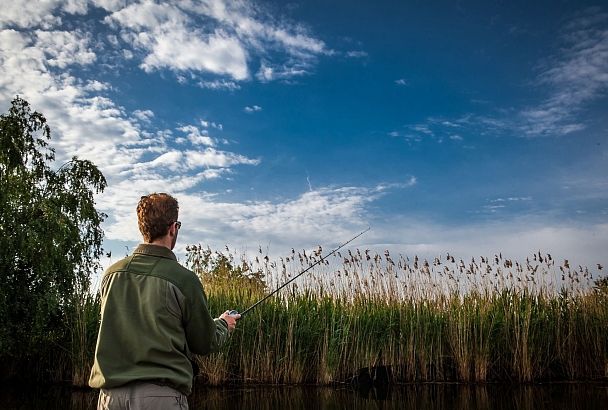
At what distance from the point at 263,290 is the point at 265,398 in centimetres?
332

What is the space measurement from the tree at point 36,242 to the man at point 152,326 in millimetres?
10212

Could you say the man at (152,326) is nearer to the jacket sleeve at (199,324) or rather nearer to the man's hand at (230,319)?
the jacket sleeve at (199,324)

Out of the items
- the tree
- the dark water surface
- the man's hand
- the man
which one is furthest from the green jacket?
the tree

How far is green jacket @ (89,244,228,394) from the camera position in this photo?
2.77 metres

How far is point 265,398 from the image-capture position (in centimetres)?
964

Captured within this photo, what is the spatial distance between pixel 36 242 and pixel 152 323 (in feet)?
36.5

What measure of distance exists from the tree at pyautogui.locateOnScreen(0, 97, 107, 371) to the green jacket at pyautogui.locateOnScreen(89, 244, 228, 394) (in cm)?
1021

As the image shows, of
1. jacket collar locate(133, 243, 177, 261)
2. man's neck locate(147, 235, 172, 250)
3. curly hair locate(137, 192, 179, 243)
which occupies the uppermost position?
curly hair locate(137, 192, 179, 243)

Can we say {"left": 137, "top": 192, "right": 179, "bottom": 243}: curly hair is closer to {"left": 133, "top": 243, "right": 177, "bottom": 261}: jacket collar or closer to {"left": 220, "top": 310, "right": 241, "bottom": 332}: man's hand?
{"left": 133, "top": 243, "right": 177, "bottom": 261}: jacket collar

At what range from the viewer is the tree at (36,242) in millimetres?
12227

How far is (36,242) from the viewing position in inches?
496

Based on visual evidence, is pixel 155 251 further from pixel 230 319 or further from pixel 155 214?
pixel 230 319

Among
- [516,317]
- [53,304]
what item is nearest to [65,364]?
[53,304]

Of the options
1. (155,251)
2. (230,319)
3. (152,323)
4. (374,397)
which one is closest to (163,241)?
(155,251)
